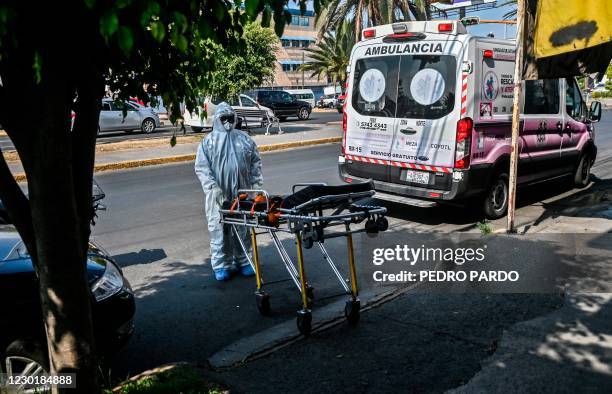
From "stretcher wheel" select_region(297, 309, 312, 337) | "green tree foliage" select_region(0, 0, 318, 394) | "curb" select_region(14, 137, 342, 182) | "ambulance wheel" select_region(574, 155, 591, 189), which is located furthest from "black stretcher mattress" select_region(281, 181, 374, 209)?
"curb" select_region(14, 137, 342, 182)

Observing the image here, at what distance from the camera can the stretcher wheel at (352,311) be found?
4.79 metres

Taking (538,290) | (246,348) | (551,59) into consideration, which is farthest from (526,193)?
(246,348)

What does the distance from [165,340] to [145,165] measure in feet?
37.1

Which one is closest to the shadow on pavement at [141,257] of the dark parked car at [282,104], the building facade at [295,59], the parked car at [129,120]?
the parked car at [129,120]

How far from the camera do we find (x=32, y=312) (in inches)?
145

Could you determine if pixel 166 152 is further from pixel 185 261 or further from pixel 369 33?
pixel 185 261

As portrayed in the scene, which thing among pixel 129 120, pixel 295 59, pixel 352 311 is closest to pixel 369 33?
pixel 352 311

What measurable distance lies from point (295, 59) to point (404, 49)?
65185 mm

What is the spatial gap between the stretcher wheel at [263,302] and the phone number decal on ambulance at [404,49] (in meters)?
4.34

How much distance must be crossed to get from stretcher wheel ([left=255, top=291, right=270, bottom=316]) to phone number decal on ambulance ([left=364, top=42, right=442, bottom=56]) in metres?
4.34

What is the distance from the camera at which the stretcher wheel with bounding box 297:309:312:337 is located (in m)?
4.57

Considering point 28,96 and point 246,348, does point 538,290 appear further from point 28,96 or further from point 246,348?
point 28,96

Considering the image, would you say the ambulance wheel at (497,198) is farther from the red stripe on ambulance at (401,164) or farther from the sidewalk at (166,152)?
the sidewalk at (166,152)

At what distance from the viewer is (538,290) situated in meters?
5.50
